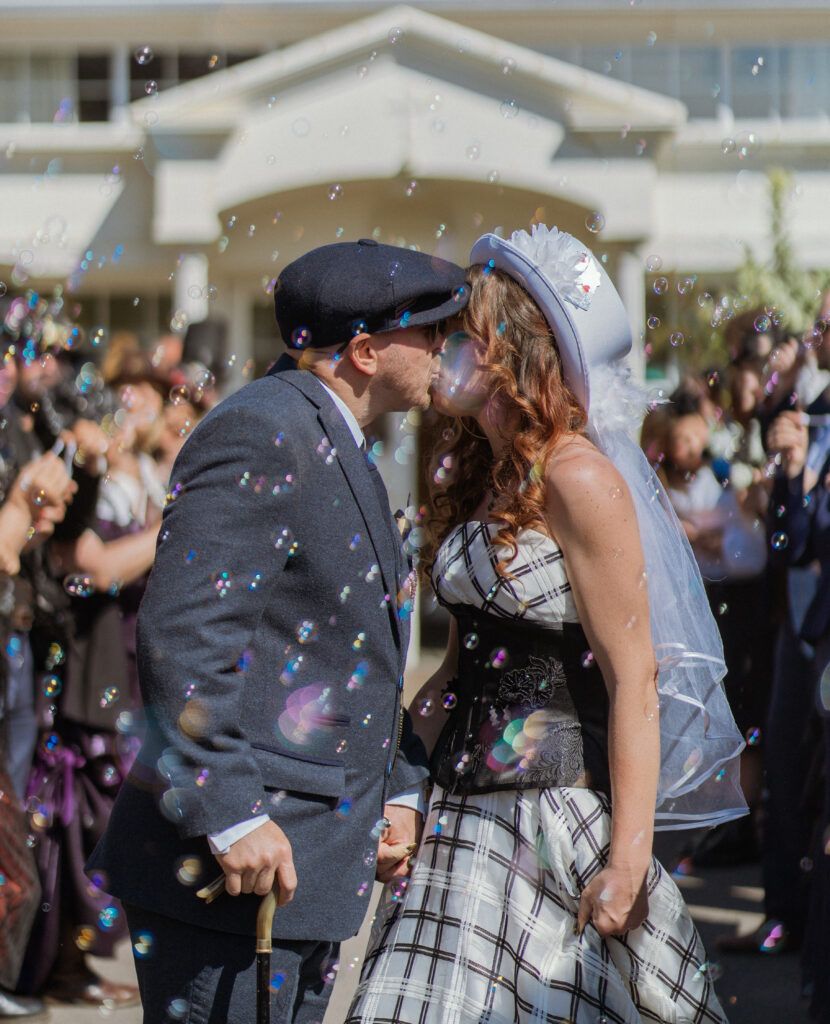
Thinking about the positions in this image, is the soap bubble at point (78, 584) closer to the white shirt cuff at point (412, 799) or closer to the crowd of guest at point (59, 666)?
the crowd of guest at point (59, 666)

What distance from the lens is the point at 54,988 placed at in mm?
4090

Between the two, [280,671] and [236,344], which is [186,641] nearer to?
[280,671]

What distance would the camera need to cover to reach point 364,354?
89.8 inches

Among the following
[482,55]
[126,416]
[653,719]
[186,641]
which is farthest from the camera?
[482,55]

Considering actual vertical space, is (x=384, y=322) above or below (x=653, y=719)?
above

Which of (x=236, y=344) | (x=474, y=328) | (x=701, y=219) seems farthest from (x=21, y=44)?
(x=474, y=328)

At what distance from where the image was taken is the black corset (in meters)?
2.30

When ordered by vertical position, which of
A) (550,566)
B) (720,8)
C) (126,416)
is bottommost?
(126,416)

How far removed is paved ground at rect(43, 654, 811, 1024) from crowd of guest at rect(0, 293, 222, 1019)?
4.2 inches

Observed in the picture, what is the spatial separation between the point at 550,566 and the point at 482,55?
8202 mm

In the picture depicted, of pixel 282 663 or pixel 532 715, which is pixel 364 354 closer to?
pixel 282 663

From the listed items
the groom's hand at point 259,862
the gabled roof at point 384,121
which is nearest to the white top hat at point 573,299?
the groom's hand at point 259,862

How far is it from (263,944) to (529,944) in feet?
1.73

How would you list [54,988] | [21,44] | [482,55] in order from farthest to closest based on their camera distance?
[21,44], [482,55], [54,988]
